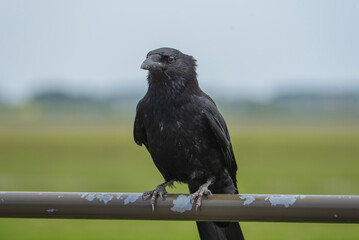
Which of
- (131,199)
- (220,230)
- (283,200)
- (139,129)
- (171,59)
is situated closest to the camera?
(283,200)

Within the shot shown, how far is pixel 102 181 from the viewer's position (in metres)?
30.6

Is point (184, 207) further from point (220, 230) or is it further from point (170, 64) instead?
point (170, 64)

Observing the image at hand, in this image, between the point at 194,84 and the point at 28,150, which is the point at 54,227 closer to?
the point at 194,84

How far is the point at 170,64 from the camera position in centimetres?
318

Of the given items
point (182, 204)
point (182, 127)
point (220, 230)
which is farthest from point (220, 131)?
point (182, 204)

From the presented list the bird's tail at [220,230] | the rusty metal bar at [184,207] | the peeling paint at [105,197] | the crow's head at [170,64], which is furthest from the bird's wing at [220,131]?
the peeling paint at [105,197]

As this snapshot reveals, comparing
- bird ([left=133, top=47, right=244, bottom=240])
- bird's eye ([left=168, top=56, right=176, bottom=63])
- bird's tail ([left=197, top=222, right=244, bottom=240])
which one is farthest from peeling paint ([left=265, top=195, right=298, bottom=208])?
bird's eye ([left=168, top=56, right=176, bottom=63])

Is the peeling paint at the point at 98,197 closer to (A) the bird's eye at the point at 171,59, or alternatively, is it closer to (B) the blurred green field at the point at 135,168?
(A) the bird's eye at the point at 171,59

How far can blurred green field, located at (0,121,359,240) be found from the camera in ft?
58.2

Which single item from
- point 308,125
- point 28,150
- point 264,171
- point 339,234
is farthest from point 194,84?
point 308,125

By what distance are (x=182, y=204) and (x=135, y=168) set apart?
38980 mm

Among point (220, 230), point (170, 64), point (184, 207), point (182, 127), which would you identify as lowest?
point (220, 230)

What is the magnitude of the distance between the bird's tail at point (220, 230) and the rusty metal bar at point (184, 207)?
63cm

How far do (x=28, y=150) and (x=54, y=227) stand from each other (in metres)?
37.5
